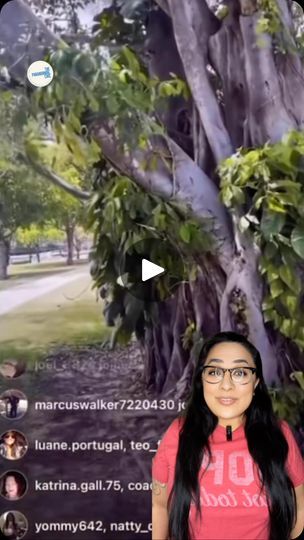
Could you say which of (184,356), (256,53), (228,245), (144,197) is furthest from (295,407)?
(256,53)

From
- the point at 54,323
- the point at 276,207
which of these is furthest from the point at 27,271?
the point at 276,207

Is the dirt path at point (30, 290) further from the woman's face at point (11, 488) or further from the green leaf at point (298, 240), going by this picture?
the green leaf at point (298, 240)

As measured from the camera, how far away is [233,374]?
1.75m

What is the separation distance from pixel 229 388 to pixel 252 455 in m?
0.15

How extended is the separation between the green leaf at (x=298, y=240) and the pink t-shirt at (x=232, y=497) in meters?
0.56

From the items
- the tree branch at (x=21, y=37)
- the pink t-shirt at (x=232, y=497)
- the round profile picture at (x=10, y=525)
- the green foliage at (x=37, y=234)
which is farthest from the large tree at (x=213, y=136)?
the round profile picture at (x=10, y=525)

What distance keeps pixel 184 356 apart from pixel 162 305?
0.15 m

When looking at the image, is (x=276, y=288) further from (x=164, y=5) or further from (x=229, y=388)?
(x=164, y=5)

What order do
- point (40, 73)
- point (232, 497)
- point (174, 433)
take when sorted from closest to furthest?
point (232, 497) → point (174, 433) → point (40, 73)

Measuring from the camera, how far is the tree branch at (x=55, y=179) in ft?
7.06

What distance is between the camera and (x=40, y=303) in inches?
→ 86.4

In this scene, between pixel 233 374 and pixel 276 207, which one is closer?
pixel 233 374

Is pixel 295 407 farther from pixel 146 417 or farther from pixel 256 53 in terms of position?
pixel 256 53

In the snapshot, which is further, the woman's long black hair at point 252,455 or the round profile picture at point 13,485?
the round profile picture at point 13,485
